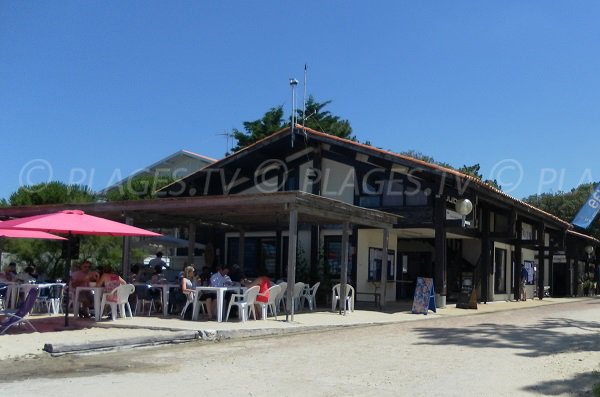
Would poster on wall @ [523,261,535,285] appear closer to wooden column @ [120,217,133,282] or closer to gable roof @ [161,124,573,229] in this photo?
gable roof @ [161,124,573,229]

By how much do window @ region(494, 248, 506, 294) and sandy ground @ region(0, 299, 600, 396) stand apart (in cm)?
1389

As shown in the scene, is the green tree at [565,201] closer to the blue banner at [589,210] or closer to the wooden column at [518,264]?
the blue banner at [589,210]

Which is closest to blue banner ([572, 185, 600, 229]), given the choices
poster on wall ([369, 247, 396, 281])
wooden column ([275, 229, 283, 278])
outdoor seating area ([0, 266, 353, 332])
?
poster on wall ([369, 247, 396, 281])

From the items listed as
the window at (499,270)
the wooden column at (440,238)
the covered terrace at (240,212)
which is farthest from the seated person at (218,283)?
the window at (499,270)

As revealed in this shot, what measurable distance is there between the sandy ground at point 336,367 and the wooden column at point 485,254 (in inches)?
445

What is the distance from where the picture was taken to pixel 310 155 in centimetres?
2147

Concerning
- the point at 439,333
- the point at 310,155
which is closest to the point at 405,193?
the point at 310,155

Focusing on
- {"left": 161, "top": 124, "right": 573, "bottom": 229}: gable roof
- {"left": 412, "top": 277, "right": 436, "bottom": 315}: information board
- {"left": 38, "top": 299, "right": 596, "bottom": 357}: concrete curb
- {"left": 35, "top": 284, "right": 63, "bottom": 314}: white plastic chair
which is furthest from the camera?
{"left": 161, "top": 124, "right": 573, "bottom": 229}: gable roof

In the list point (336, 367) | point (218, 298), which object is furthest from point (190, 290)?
point (336, 367)

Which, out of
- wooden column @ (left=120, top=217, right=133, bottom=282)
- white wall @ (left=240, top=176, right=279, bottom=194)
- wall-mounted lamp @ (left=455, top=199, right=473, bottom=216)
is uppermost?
white wall @ (left=240, top=176, right=279, bottom=194)

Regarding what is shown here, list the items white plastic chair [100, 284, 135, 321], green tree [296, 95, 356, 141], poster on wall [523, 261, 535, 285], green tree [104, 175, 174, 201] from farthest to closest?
green tree [296, 95, 356, 141] → green tree [104, 175, 174, 201] → poster on wall [523, 261, 535, 285] → white plastic chair [100, 284, 135, 321]

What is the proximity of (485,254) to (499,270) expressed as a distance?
332 cm

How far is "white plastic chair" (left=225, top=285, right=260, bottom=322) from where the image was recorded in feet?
43.6

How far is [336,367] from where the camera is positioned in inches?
326
